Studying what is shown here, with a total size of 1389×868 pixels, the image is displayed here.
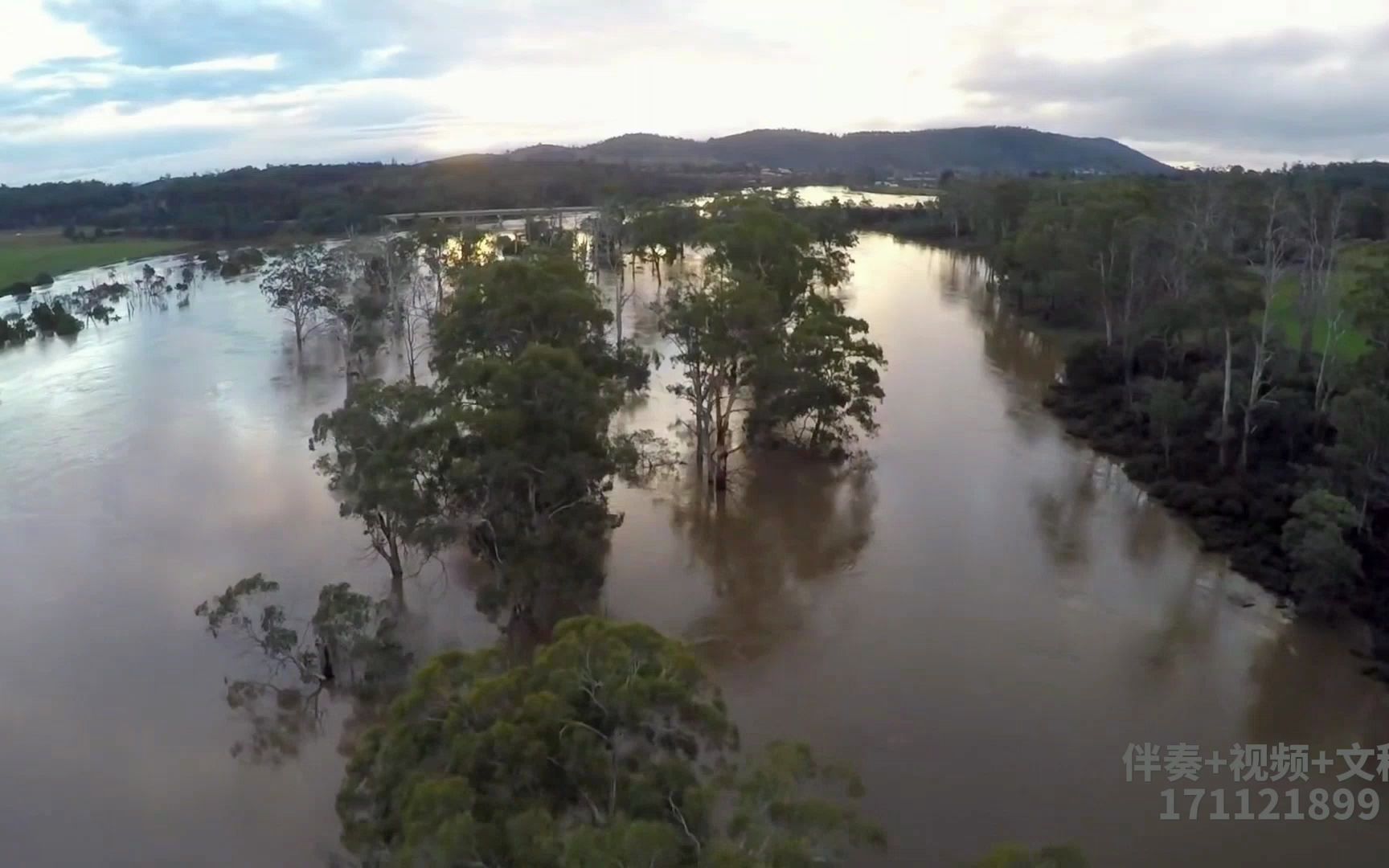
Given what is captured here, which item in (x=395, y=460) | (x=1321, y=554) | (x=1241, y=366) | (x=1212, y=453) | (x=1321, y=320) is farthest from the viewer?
(x=1321, y=320)

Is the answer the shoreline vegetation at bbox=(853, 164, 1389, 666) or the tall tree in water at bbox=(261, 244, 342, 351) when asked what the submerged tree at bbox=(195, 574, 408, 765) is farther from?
the tall tree in water at bbox=(261, 244, 342, 351)

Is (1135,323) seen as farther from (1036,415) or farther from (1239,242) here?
(1239,242)

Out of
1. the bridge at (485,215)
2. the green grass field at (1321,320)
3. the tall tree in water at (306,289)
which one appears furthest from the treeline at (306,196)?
the green grass field at (1321,320)

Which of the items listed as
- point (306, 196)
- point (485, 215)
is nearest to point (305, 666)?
point (485, 215)

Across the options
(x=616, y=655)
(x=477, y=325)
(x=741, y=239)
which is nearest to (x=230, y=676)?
(x=477, y=325)

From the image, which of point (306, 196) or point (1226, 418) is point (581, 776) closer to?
point (1226, 418)

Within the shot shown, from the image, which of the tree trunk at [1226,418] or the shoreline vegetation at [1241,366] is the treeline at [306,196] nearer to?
the shoreline vegetation at [1241,366]
